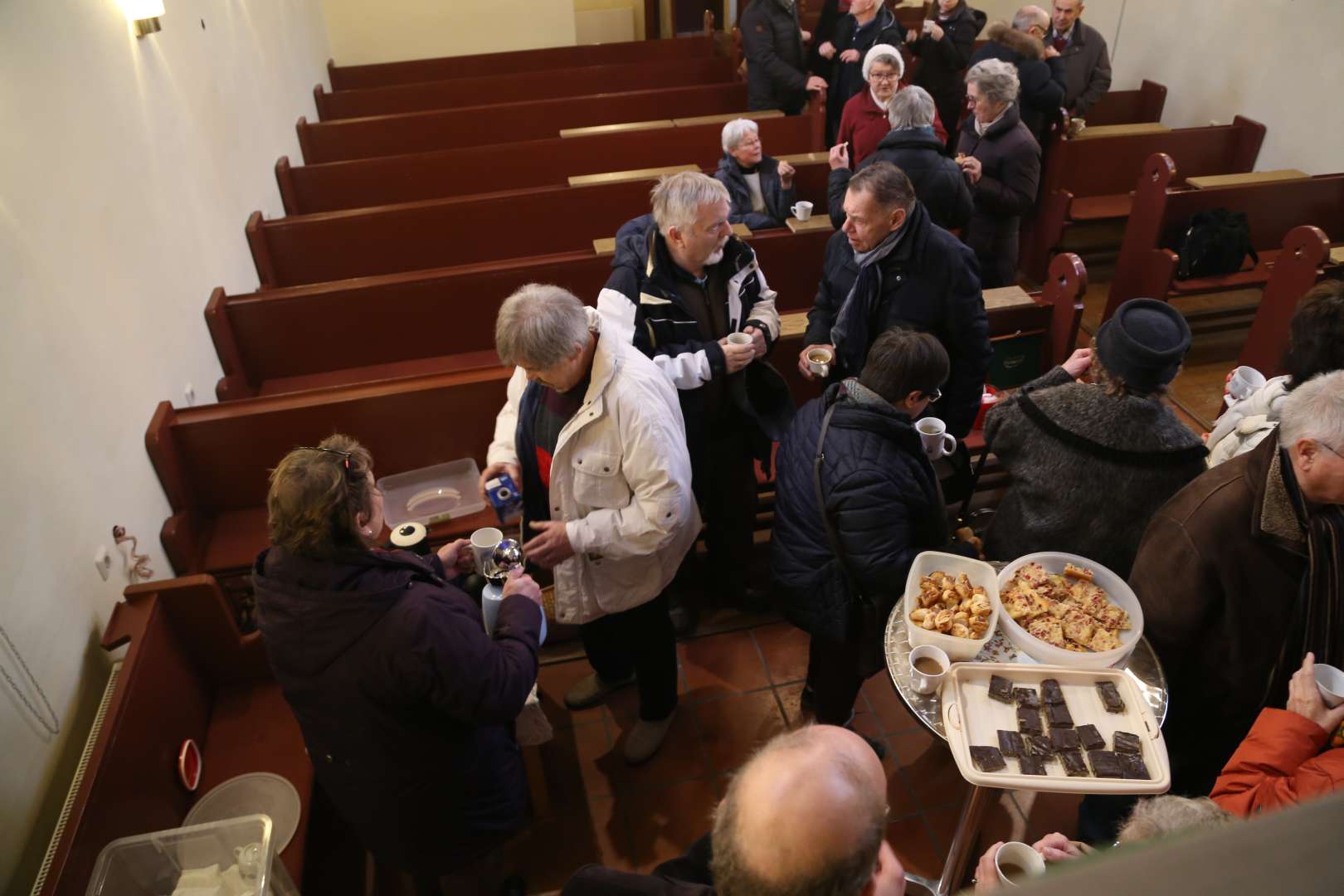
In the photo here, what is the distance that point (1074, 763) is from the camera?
1.73m

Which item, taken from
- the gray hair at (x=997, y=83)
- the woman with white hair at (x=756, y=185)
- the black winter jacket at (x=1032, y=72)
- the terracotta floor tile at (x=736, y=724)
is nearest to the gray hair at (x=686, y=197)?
the woman with white hair at (x=756, y=185)

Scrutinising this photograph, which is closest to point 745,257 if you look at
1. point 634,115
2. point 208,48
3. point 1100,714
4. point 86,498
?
point 1100,714

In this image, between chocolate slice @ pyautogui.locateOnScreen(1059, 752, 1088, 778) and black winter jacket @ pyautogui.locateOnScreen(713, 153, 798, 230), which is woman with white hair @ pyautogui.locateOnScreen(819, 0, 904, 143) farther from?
chocolate slice @ pyautogui.locateOnScreen(1059, 752, 1088, 778)

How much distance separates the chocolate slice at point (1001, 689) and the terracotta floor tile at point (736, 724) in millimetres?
1177

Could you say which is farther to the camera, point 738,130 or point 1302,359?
point 738,130

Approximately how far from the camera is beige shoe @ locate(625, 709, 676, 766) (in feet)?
9.44

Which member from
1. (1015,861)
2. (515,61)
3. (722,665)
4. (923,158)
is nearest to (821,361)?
(923,158)

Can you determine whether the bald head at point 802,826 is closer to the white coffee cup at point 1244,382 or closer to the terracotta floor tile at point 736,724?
the terracotta floor tile at point 736,724

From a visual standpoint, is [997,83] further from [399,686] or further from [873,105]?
[399,686]

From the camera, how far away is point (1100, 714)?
182 centimetres

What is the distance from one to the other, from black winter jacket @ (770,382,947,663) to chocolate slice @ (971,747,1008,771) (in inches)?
19.8

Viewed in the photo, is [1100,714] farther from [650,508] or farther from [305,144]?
[305,144]

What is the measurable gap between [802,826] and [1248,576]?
4.22ft

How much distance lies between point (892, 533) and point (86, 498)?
231cm
